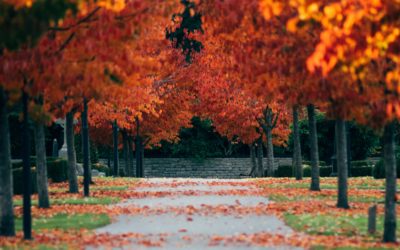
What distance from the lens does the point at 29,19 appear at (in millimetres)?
12289

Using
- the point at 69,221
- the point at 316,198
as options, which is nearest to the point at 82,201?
the point at 69,221

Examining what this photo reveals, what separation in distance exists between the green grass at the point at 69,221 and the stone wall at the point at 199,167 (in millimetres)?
42315

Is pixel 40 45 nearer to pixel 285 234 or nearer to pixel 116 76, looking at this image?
pixel 116 76

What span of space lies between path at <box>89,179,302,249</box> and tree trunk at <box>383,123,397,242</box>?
2.07m

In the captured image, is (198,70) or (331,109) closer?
(331,109)

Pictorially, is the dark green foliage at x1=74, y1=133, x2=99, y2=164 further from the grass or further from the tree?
the tree

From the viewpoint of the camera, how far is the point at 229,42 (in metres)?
24.1

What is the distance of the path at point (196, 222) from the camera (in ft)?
51.9

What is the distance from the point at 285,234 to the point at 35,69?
5577 mm

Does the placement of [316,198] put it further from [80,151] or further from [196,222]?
[80,151]

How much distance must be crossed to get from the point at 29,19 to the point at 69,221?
28.6ft

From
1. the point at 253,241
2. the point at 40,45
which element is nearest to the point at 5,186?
the point at 40,45

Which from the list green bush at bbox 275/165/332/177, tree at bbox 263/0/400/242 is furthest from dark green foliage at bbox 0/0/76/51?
green bush at bbox 275/165/332/177

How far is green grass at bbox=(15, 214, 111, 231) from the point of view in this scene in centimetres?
1906
